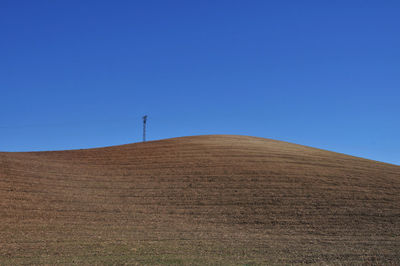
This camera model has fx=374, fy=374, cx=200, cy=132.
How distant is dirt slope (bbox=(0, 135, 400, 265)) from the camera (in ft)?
39.4

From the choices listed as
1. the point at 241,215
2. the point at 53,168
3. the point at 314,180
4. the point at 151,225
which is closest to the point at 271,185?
the point at 314,180

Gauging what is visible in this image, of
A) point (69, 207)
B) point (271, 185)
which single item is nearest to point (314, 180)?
point (271, 185)

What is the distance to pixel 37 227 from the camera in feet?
48.2

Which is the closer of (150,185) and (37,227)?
(37,227)

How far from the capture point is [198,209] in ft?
61.2

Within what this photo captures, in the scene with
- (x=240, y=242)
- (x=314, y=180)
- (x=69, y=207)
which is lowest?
(x=240, y=242)

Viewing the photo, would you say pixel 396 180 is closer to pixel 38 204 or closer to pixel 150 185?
pixel 150 185

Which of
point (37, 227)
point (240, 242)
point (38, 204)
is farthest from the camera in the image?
point (38, 204)

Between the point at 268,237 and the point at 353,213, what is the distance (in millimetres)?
5923

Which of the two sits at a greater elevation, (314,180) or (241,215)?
(314,180)

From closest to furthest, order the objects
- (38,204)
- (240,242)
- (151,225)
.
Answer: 1. (240,242)
2. (151,225)
3. (38,204)

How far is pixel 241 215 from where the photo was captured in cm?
1806

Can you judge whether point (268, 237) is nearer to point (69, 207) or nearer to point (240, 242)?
point (240, 242)

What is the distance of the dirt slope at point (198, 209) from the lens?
1200 centimetres
